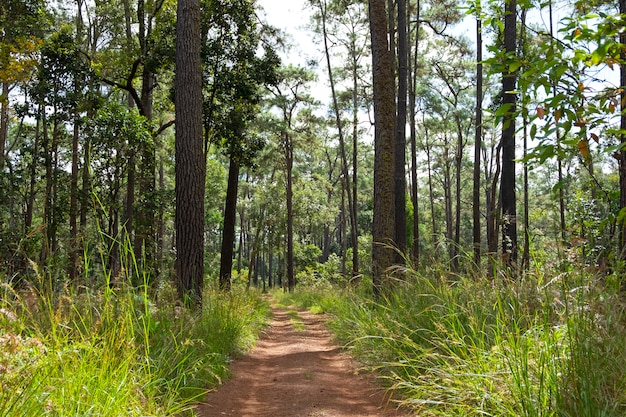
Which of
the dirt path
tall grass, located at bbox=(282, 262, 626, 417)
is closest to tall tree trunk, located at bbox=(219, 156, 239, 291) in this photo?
the dirt path

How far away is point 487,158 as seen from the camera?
4041 cm

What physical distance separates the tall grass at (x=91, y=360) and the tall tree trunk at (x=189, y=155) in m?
2.22

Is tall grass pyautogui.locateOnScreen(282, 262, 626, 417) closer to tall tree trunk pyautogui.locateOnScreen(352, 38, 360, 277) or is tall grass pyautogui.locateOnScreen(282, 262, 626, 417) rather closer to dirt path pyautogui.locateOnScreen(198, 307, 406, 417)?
dirt path pyautogui.locateOnScreen(198, 307, 406, 417)

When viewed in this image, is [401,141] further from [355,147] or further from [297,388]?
[355,147]

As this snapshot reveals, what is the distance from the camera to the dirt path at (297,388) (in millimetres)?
4625

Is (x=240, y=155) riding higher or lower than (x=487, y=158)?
lower

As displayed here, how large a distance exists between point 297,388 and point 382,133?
203 inches

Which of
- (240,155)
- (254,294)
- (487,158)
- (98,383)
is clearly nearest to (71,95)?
(240,155)

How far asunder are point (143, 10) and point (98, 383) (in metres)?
15.6

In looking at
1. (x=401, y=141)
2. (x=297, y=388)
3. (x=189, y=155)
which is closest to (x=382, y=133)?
(x=189, y=155)

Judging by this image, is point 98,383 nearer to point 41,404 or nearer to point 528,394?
point 41,404

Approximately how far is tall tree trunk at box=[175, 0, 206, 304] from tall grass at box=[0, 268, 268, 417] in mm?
2215

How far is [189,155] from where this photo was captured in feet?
26.7

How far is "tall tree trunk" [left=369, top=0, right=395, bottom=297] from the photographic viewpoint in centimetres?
924
